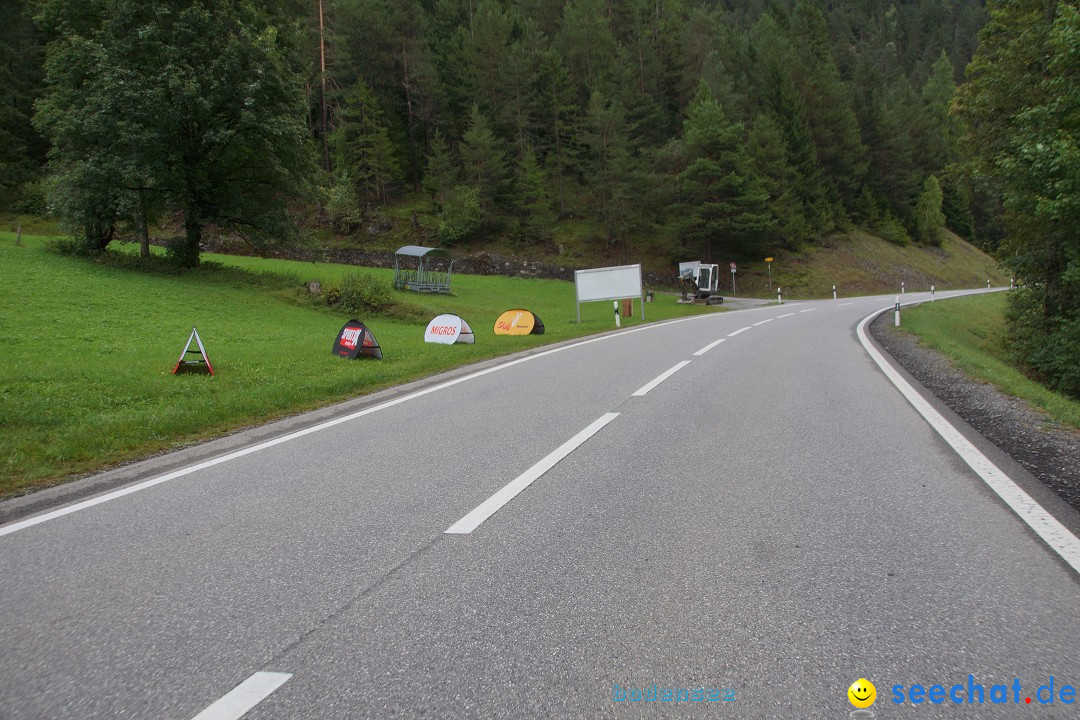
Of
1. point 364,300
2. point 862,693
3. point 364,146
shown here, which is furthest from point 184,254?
point 364,146

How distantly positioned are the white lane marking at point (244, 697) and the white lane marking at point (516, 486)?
1.67m

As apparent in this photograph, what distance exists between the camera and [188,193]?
29.0m

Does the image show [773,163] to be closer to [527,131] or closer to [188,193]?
[527,131]

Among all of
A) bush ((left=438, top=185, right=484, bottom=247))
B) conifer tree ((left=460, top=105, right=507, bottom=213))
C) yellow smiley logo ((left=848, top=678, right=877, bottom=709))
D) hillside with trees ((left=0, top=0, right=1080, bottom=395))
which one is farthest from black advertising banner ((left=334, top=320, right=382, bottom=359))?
conifer tree ((left=460, top=105, right=507, bottom=213))

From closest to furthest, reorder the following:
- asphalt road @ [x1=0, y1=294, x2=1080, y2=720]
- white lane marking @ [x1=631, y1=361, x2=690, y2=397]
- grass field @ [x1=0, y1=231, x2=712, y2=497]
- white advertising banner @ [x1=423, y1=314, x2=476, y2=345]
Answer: asphalt road @ [x1=0, y1=294, x2=1080, y2=720]
grass field @ [x1=0, y1=231, x2=712, y2=497]
white lane marking @ [x1=631, y1=361, x2=690, y2=397]
white advertising banner @ [x1=423, y1=314, x2=476, y2=345]

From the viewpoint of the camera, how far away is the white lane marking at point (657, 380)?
9672 millimetres

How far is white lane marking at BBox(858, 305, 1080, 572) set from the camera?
385cm

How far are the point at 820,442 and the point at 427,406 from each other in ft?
16.6

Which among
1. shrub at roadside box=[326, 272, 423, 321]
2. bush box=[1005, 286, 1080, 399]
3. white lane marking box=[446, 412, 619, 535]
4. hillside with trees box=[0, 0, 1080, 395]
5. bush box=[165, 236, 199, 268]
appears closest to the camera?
white lane marking box=[446, 412, 619, 535]

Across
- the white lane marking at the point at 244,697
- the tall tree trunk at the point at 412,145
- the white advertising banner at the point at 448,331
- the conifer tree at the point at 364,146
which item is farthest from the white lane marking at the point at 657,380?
the tall tree trunk at the point at 412,145

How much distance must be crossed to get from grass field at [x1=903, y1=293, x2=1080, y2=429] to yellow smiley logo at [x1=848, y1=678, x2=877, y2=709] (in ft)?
21.0

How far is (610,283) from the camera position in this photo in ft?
86.0

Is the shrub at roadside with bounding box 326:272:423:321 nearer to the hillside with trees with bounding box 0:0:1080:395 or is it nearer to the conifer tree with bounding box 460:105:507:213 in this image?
the hillside with trees with bounding box 0:0:1080:395

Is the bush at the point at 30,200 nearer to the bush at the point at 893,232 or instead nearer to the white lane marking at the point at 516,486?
the white lane marking at the point at 516,486
